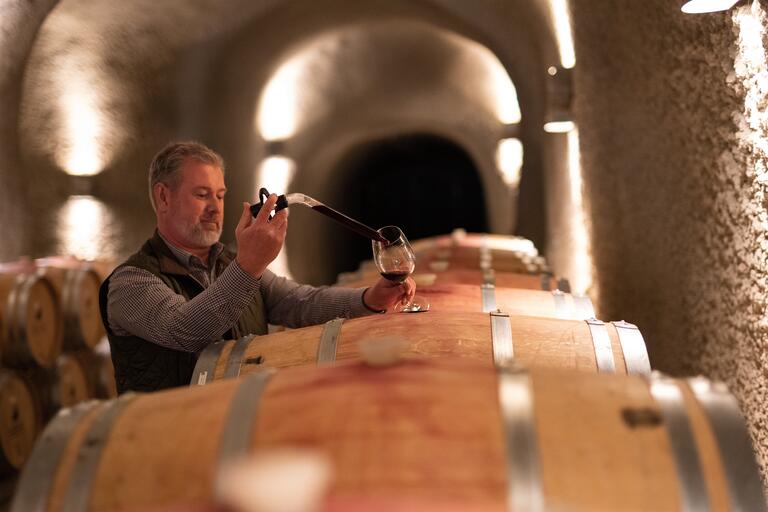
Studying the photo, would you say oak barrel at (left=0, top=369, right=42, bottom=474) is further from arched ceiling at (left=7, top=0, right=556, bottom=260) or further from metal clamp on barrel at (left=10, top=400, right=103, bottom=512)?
metal clamp on barrel at (left=10, top=400, right=103, bottom=512)

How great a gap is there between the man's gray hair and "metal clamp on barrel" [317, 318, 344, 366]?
2.58 ft

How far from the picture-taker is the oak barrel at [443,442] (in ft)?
4.04

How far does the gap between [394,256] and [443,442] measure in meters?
1.34

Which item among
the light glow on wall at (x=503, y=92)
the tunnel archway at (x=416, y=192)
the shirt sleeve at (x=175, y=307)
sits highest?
the tunnel archway at (x=416, y=192)

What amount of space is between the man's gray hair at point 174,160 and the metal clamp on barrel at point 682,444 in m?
1.75

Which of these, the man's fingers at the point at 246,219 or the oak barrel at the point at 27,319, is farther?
the oak barrel at the point at 27,319

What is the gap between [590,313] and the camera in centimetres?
294

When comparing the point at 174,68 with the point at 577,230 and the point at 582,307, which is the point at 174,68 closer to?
the point at 577,230

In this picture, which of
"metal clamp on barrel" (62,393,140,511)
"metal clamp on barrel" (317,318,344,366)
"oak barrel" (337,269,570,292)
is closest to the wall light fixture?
"oak barrel" (337,269,570,292)

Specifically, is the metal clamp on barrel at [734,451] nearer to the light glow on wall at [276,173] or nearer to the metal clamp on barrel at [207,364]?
the metal clamp on barrel at [207,364]

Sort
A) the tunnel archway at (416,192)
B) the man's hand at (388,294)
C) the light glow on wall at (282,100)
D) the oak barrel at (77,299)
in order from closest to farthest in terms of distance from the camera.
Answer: the man's hand at (388,294) < the oak barrel at (77,299) < the light glow on wall at (282,100) < the tunnel archway at (416,192)

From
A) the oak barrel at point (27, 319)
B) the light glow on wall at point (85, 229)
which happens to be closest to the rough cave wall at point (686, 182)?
the oak barrel at point (27, 319)

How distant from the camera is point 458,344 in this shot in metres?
2.17

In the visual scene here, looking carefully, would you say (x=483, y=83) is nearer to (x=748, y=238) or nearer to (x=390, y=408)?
(x=748, y=238)
